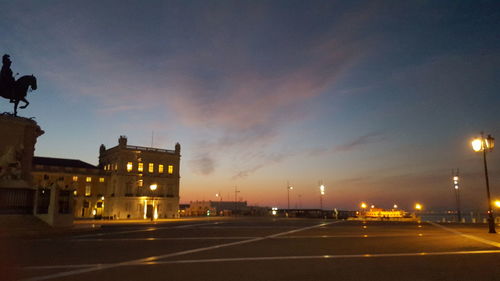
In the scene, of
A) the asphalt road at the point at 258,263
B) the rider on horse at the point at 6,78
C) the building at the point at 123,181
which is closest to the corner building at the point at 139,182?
the building at the point at 123,181

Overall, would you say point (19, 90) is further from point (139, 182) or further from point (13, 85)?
point (139, 182)

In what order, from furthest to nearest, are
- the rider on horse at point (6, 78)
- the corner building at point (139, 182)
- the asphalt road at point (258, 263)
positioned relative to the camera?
the corner building at point (139, 182)
the rider on horse at point (6, 78)
the asphalt road at point (258, 263)

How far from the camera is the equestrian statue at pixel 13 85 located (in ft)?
94.2

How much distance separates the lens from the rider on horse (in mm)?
28594

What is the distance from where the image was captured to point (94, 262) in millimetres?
12242

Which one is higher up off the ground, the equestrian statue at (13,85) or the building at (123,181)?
the equestrian statue at (13,85)

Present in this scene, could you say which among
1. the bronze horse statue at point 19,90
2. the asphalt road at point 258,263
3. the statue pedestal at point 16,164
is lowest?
the asphalt road at point 258,263

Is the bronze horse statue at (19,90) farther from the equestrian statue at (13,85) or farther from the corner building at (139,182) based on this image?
the corner building at (139,182)

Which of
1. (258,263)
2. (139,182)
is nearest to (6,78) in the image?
(258,263)

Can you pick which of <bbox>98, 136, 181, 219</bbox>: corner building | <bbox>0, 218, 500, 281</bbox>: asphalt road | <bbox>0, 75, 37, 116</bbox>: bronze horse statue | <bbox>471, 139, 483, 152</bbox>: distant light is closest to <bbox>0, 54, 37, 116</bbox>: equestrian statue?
<bbox>0, 75, 37, 116</bbox>: bronze horse statue

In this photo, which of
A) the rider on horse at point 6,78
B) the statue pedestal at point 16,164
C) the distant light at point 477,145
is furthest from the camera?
the rider on horse at point 6,78

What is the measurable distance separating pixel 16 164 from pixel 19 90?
6366mm

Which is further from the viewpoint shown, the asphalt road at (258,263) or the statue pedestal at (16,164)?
the statue pedestal at (16,164)

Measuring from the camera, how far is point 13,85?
95.8ft
